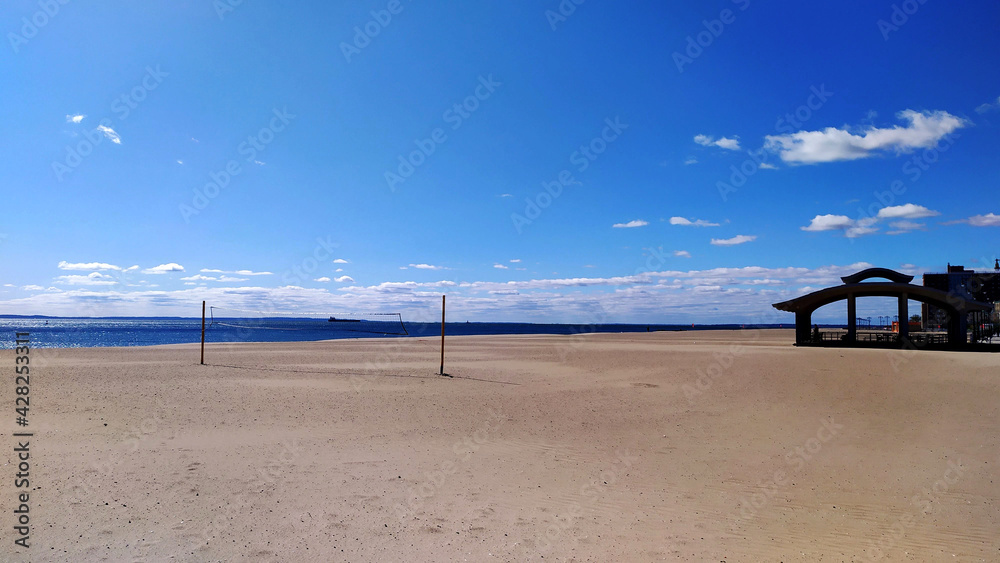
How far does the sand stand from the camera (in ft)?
17.2

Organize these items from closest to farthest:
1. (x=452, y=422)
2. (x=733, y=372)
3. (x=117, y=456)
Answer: (x=117, y=456) → (x=452, y=422) → (x=733, y=372)

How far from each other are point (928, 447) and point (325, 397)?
1197 centimetres

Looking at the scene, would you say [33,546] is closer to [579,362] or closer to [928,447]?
[928,447]

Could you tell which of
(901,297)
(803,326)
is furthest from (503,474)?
(803,326)

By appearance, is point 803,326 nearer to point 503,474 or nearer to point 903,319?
point 903,319

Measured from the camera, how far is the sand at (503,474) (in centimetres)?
525

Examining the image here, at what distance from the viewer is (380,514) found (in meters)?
5.86

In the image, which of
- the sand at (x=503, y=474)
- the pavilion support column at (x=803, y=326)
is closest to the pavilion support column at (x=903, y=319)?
the pavilion support column at (x=803, y=326)

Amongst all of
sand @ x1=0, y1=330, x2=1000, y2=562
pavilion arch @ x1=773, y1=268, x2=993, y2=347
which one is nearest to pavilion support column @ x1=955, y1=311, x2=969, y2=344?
pavilion arch @ x1=773, y1=268, x2=993, y2=347

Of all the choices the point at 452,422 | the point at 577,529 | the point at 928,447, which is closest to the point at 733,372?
the point at 928,447

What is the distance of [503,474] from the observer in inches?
A: 289

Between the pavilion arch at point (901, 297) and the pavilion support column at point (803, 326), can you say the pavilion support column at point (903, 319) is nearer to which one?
the pavilion arch at point (901, 297)

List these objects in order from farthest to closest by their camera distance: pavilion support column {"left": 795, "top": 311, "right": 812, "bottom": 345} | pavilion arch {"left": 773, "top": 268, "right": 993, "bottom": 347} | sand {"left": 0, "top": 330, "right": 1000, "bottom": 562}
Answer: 1. pavilion support column {"left": 795, "top": 311, "right": 812, "bottom": 345}
2. pavilion arch {"left": 773, "top": 268, "right": 993, "bottom": 347}
3. sand {"left": 0, "top": 330, "right": 1000, "bottom": 562}

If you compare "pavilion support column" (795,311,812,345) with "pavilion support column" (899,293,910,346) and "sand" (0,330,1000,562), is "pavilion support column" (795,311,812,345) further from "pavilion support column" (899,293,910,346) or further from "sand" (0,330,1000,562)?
"sand" (0,330,1000,562)
